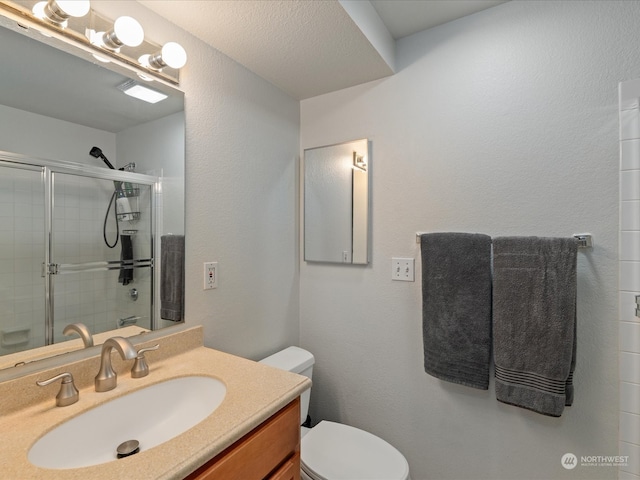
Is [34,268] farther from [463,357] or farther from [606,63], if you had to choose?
[606,63]

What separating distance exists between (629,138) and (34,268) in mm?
1988

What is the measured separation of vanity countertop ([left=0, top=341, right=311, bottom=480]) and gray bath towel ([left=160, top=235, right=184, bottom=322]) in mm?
174

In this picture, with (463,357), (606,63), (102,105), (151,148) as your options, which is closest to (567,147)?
(606,63)

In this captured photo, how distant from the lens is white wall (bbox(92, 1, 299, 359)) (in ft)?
4.24

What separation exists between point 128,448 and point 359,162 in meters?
A: 1.47

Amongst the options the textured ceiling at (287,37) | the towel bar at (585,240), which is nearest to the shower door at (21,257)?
the textured ceiling at (287,37)

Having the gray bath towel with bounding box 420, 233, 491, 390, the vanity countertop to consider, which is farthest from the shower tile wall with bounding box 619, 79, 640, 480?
the vanity countertop

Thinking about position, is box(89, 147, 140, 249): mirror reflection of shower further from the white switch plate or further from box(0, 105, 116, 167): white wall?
the white switch plate

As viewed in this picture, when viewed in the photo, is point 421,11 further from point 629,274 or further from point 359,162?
point 629,274

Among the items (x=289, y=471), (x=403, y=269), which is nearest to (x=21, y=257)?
(x=289, y=471)

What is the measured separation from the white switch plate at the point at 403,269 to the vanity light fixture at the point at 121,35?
137 centimetres

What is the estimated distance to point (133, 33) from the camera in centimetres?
100

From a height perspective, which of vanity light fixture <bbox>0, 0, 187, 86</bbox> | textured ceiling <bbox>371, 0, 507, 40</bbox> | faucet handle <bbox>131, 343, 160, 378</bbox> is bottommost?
faucet handle <bbox>131, 343, 160, 378</bbox>

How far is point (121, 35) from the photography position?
0.99 metres
